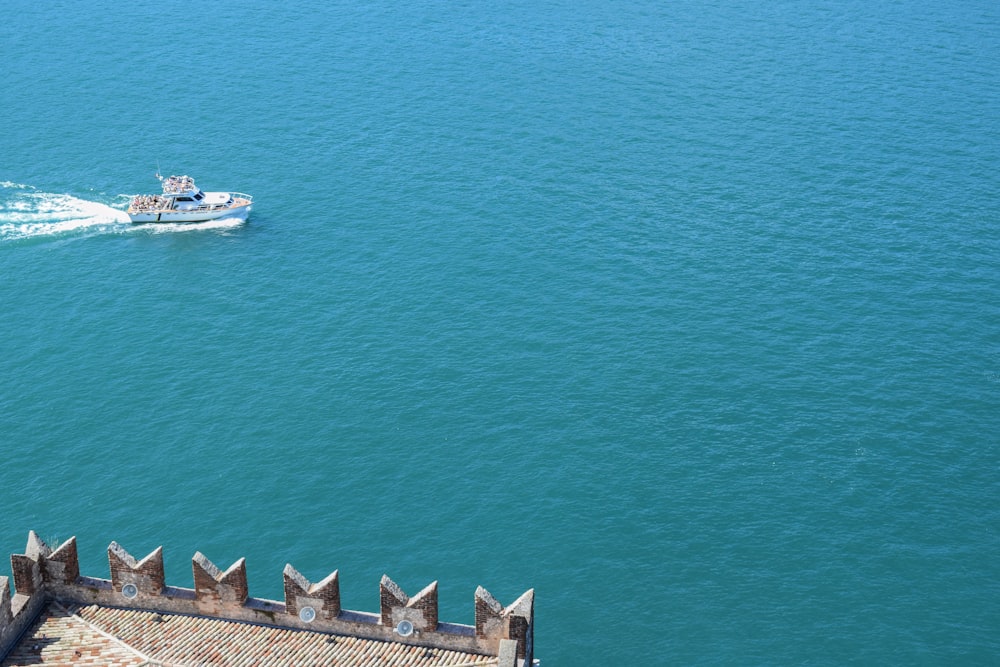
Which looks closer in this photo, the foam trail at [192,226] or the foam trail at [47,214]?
the foam trail at [47,214]

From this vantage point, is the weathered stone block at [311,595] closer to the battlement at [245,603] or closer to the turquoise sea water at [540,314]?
the battlement at [245,603]

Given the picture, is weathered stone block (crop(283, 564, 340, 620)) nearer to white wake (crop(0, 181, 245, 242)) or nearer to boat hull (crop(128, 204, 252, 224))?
boat hull (crop(128, 204, 252, 224))

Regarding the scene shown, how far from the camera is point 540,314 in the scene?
125m

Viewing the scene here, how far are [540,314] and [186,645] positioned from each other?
6690 cm

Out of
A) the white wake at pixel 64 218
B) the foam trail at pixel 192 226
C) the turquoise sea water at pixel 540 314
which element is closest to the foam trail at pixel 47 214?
the white wake at pixel 64 218

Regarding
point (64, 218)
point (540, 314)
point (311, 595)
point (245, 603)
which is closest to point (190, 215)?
point (64, 218)

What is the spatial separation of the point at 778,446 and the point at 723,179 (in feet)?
164

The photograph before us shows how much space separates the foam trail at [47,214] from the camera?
141875mm

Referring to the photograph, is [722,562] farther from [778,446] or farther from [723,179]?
[723,179]

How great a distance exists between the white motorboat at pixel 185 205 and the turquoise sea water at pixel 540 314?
167cm

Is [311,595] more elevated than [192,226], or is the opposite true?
[192,226]

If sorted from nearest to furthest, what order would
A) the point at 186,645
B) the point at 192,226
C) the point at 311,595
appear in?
the point at 311,595
the point at 186,645
the point at 192,226

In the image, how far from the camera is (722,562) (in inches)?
3713

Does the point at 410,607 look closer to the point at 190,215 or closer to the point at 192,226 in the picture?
the point at 190,215
